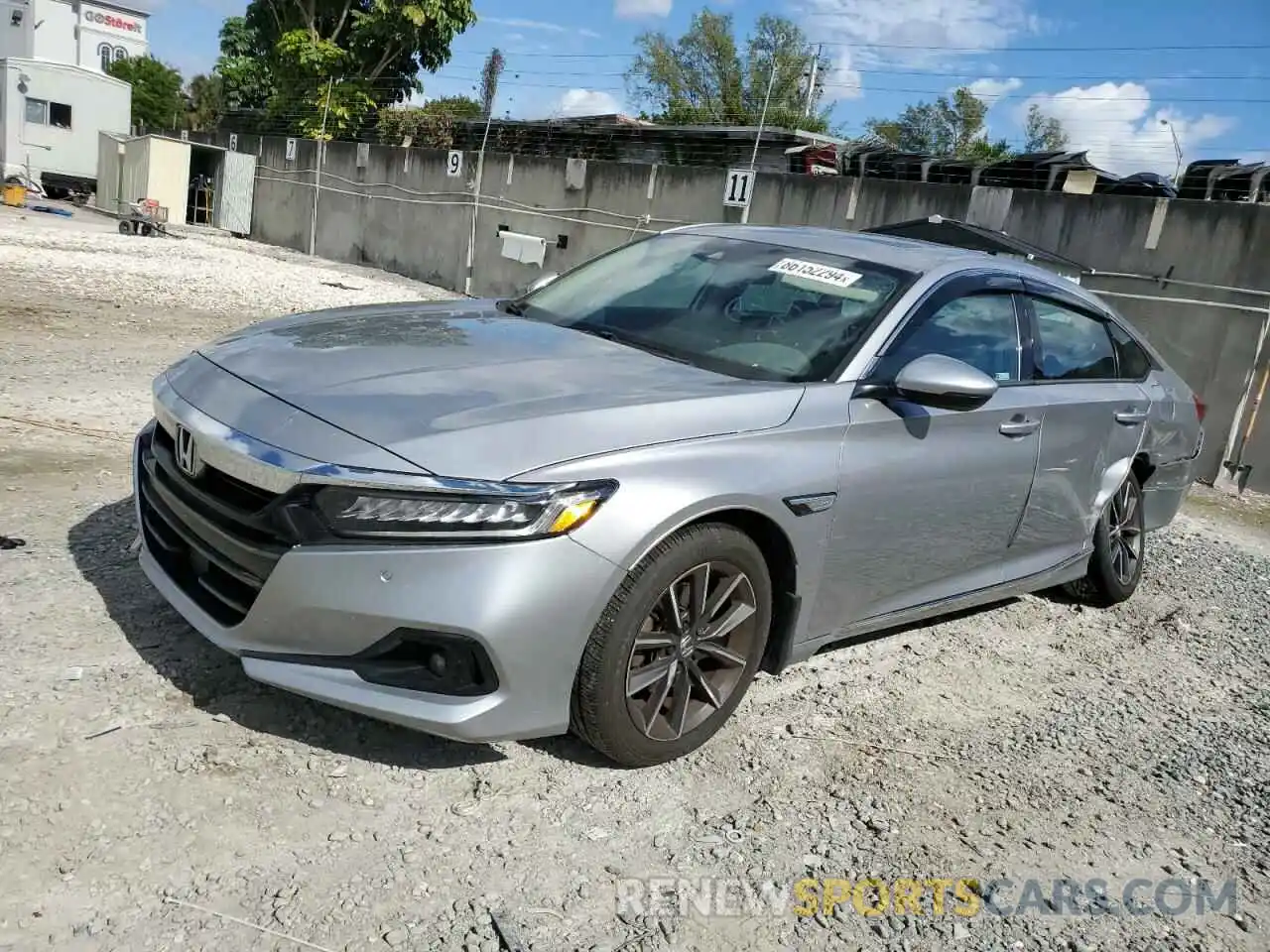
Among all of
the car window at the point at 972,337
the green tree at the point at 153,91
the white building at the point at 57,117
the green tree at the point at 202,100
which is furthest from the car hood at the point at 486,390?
the green tree at the point at 153,91

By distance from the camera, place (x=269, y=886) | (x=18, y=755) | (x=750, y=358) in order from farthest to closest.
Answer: (x=750, y=358) → (x=18, y=755) → (x=269, y=886)

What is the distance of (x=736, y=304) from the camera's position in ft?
12.8

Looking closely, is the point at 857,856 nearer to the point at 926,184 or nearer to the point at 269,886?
the point at 269,886

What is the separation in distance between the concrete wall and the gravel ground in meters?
6.08

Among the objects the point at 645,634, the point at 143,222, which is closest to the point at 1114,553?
the point at 645,634

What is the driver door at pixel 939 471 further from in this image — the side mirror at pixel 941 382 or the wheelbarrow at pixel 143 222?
the wheelbarrow at pixel 143 222

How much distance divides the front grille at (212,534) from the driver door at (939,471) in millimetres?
1719

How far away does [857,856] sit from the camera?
2.93 meters

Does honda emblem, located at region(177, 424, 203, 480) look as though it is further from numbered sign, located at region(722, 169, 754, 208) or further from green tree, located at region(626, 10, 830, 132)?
green tree, located at region(626, 10, 830, 132)

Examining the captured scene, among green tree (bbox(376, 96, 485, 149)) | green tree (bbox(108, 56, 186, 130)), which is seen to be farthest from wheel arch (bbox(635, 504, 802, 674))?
green tree (bbox(108, 56, 186, 130))

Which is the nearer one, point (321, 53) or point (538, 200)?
point (538, 200)

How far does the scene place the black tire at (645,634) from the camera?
2.82 metres

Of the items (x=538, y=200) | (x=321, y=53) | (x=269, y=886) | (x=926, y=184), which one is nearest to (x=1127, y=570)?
(x=269, y=886)

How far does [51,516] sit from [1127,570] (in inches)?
202
